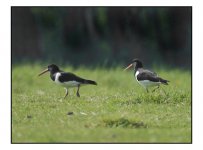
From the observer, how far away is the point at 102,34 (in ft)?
115

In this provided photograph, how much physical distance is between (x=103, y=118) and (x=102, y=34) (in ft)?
73.3

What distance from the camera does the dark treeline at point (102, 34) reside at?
3241cm

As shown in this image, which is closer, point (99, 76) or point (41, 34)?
point (99, 76)

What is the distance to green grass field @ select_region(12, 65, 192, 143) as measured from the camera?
1213 cm

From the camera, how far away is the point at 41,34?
35.3m

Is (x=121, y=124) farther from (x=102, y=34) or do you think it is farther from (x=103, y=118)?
(x=102, y=34)

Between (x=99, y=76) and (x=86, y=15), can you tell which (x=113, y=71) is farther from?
(x=86, y=15)

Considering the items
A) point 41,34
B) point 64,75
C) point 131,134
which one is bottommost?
point 131,134

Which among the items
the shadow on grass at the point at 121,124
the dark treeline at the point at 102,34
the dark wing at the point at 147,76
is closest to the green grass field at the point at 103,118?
the shadow on grass at the point at 121,124

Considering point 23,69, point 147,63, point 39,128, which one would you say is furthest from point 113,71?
point 39,128

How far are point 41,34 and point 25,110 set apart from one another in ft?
69.5

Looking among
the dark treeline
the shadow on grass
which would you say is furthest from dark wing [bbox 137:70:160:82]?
the dark treeline

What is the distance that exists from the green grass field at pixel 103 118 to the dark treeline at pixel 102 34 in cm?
1523

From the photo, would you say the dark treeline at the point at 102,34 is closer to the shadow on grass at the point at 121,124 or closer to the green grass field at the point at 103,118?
the green grass field at the point at 103,118
